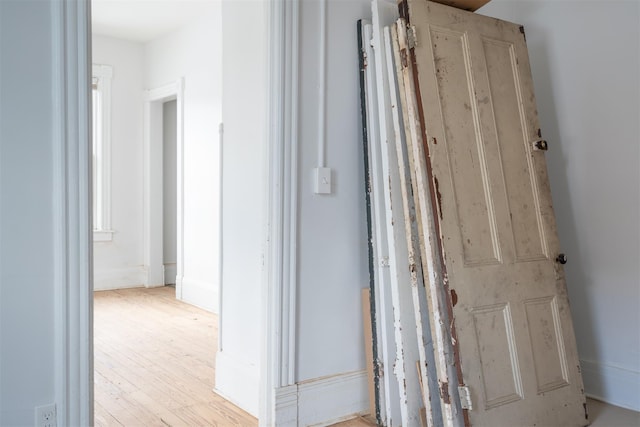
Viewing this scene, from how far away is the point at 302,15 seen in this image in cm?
233

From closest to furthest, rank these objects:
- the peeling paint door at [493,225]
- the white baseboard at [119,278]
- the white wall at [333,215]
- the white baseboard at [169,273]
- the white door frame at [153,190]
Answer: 1. the peeling paint door at [493,225]
2. the white wall at [333,215]
3. the white baseboard at [119,278]
4. the white door frame at [153,190]
5. the white baseboard at [169,273]

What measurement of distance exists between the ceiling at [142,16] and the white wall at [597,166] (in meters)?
3.26

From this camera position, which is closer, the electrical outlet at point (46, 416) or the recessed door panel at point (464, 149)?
the electrical outlet at point (46, 416)

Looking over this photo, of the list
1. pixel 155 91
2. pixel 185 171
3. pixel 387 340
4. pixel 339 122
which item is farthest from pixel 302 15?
pixel 155 91

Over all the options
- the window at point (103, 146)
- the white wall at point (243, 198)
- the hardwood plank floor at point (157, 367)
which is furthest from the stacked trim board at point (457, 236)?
the window at point (103, 146)

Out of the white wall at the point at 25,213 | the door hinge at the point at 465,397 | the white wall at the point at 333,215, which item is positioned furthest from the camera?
the white wall at the point at 333,215

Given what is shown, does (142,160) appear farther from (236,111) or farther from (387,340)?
(387,340)

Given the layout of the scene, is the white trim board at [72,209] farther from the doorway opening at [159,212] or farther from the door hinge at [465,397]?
the door hinge at [465,397]

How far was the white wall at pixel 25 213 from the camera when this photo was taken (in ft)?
5.17

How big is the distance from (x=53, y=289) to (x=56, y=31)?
2.80ft

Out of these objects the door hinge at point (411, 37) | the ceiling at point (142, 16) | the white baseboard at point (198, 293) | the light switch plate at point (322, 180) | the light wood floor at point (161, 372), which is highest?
the ceiling at point (142, 16)

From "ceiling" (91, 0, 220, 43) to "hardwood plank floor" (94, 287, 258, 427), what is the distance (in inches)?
116

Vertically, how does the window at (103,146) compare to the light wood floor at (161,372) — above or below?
above

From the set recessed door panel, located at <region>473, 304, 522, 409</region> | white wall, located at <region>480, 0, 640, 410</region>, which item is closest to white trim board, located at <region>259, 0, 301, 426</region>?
recessed door panel, located at <region>473, 304, 522, 409</region>
